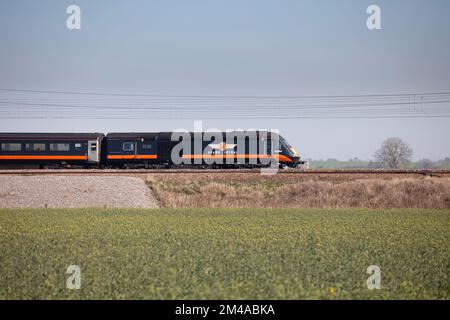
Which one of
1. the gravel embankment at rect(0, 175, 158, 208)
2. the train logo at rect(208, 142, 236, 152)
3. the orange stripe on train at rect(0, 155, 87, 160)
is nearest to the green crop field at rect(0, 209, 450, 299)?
the gravel embankment at rect(0, 175, 158, 208)

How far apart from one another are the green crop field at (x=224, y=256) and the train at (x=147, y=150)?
2020 cm

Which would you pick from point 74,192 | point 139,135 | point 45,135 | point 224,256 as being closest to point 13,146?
point 45,135

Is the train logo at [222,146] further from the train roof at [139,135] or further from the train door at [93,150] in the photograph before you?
the train door at [93,150]

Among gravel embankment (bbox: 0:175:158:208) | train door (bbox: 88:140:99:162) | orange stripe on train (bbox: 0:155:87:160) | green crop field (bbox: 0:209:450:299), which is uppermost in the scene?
train door (bbox: 88:140:99:162)

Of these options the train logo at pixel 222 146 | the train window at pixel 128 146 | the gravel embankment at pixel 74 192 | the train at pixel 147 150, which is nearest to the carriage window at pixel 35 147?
the train at pixel 147 150

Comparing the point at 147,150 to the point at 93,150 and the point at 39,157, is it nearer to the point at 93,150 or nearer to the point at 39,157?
the point at 93,150

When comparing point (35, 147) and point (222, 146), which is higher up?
point (35, 147)

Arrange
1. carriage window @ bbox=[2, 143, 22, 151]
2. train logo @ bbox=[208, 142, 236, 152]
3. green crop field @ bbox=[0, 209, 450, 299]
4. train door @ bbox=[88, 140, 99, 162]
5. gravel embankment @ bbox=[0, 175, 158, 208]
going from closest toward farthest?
green crop field @ bbox=[0, 209, 450, 299]
gravel embankment @ bbox=[0, 175, 158, 208]
train logo @ bbox=[208, 142, 236, 152]
carriage window @ bbox=[2, 143, 22, 151]
train door @ bbox=[88, 140, 99, 162]

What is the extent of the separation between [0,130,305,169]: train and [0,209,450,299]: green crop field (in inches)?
795

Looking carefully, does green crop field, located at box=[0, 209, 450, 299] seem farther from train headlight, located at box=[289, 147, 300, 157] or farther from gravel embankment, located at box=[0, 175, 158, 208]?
train headlight, located at box=[289, 147, 300, 157]

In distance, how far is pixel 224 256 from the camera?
14.3m

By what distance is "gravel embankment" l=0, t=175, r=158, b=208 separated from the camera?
105ft

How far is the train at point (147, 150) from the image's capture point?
44.7 metres

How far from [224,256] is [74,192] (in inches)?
812
